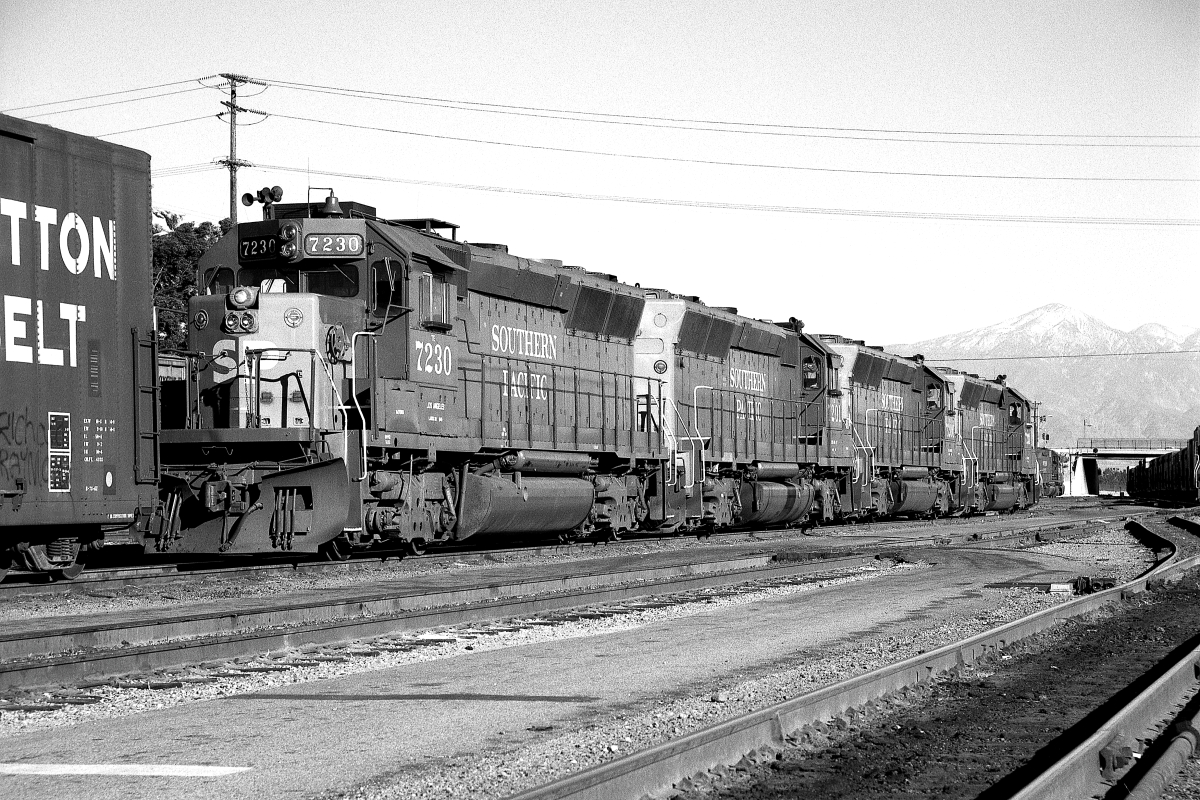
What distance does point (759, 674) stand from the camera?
28.3 feet

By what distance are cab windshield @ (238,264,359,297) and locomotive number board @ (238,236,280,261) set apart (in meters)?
0.18

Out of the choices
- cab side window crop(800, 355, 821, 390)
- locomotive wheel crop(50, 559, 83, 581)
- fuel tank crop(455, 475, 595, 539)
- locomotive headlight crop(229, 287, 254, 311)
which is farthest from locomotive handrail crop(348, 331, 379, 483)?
cab side window crop(800, 355, 821, 390)

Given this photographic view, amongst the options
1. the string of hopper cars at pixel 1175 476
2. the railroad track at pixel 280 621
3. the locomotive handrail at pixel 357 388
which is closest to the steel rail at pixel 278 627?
the railroad track at pixel 280 621

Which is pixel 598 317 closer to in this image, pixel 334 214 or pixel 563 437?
pixel 563 437

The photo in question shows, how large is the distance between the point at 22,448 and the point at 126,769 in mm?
5377

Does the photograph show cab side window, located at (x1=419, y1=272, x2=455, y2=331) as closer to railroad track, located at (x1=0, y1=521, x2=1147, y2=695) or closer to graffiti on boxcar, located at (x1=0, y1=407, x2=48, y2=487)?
railroad track, located at (x1=0, y1=521, x2=1147, y2=695)

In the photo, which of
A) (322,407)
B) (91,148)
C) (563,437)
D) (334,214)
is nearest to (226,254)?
(334,214)

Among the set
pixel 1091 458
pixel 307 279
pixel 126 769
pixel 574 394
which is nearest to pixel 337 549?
pixel 307 279

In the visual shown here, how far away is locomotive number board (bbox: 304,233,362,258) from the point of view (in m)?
14.5

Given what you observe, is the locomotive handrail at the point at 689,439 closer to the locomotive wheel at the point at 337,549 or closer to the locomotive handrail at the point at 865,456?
the locomotive wheel at the point at 337,549

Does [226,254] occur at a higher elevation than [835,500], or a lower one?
higher

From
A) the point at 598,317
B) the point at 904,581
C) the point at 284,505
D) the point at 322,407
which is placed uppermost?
the point at 598,317

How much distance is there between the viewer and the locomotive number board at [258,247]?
14367 mm

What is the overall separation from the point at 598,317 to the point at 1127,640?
1166 centimetres
